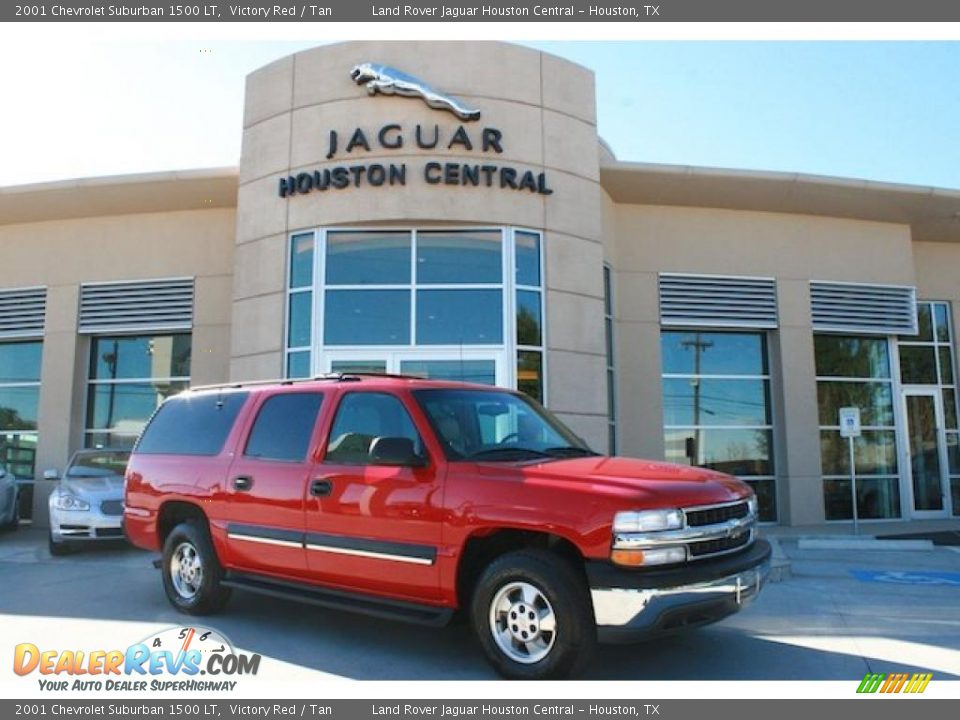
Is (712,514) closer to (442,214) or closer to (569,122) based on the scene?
(442,214)

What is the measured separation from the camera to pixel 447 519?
5.03 metres

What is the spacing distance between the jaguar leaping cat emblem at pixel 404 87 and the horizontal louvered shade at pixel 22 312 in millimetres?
7982

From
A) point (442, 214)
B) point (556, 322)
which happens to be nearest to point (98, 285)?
point (442, 214)

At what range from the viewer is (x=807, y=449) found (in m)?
14.2

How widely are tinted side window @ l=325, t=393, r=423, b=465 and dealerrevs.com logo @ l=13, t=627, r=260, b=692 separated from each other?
1514 mm

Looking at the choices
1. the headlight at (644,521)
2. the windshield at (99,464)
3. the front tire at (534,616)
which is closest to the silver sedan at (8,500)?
the windshield at (99,464)

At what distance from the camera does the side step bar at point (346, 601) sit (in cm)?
502

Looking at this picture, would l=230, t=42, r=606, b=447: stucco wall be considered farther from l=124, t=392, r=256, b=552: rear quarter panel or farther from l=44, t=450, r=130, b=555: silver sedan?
l=124, t=392, r=256, b=552: rear quarter panel

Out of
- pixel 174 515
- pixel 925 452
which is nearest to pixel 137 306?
pixel 174 515

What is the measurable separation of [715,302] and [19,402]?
1370cm

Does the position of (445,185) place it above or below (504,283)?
above

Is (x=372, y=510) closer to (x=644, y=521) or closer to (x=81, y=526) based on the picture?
(x=644, y=521)

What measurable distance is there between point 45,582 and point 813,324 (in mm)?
12809

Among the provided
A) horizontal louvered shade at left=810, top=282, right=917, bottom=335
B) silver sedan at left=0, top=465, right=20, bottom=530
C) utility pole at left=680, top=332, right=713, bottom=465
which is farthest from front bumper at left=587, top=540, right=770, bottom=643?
silver sedan at left=0, top=465, right=20, bottom=530
